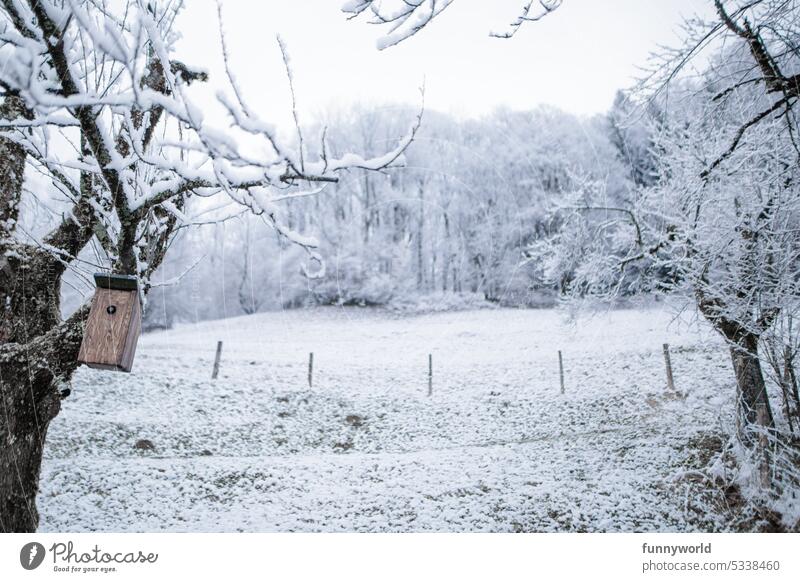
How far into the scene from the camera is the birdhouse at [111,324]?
2066mm

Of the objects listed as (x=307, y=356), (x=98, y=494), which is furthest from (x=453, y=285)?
(x=98, y=494)

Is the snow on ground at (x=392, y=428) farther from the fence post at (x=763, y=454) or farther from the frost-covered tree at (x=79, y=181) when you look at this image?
the frost-covered tree at (x=79, y=181)

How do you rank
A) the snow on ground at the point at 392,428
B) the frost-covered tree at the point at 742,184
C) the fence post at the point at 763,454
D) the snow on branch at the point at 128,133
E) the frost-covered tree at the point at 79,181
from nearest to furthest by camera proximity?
the snow on branch at the point at 128,133 → the frost-covered tree at the point at 79,181 → the frost-covered tree at the point at 742,184 → the fence post at the point at 763,454 → the snow on ground at the point at 392,428

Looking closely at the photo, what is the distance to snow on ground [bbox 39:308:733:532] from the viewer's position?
3.78 meters

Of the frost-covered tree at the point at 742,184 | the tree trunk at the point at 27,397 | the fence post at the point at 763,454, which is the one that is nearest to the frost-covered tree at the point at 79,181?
the tree trunk at the point at 27,397

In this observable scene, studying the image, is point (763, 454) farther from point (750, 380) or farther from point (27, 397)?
point (27, 397)

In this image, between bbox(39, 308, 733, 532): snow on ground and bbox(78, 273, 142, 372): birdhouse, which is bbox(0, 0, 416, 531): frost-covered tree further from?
bbox(39, 308, 733, 532): snow on ground

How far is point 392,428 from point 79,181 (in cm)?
531

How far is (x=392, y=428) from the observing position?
6.72 metres

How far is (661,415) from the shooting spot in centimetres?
577

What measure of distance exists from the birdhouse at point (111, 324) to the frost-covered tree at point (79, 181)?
0.10 m

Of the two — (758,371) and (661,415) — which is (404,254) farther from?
(758,371)

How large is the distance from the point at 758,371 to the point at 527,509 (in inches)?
100

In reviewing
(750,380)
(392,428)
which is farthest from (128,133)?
(392,428)
